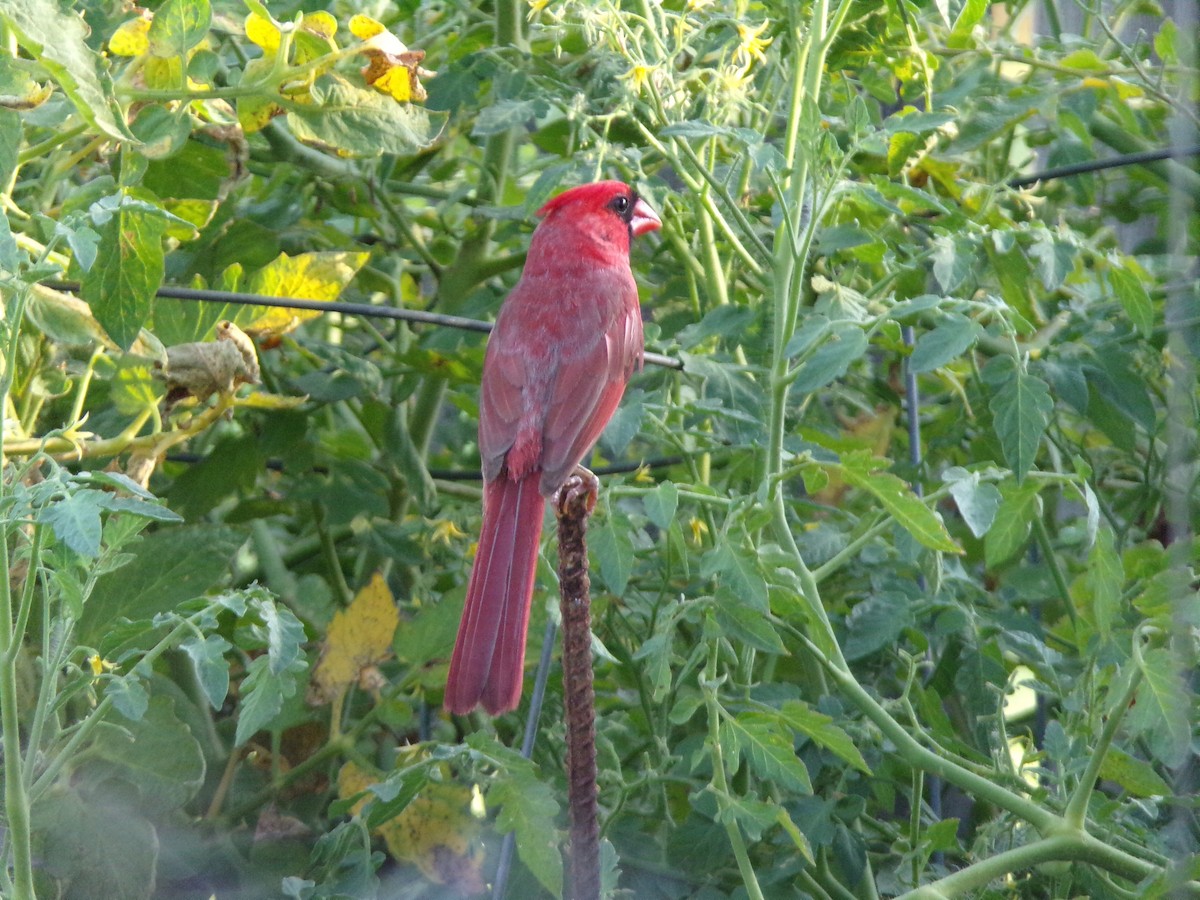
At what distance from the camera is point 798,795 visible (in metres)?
1.89

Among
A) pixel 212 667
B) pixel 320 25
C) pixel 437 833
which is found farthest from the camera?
pixel 437 833

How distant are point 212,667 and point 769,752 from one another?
601mm

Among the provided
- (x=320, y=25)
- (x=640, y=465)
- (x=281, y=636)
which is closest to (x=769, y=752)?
(x=281, y=636)

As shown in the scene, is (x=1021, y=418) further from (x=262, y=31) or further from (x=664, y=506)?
(x=262, y=31)

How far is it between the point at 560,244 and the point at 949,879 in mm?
1185

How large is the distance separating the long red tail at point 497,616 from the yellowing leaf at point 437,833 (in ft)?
1.16

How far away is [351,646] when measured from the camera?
199 centimetres

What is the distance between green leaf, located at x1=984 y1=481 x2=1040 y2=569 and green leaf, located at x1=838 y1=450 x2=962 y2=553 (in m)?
0.11

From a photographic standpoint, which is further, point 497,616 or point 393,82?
point 393,82

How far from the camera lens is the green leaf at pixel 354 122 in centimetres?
175

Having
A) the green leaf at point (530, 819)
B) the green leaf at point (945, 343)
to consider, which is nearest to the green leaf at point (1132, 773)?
the green leaf at point (945, 343)

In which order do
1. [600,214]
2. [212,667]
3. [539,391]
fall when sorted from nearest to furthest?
[212,667]
[539,391]
[600,214]

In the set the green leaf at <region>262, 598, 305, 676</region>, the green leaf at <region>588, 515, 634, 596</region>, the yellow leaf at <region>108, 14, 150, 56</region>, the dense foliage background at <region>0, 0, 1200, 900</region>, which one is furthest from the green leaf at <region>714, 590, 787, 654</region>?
the yellow leaf at <region>108, 14, 150, 56</region>

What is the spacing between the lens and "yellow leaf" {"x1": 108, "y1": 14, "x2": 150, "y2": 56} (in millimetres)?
1657
